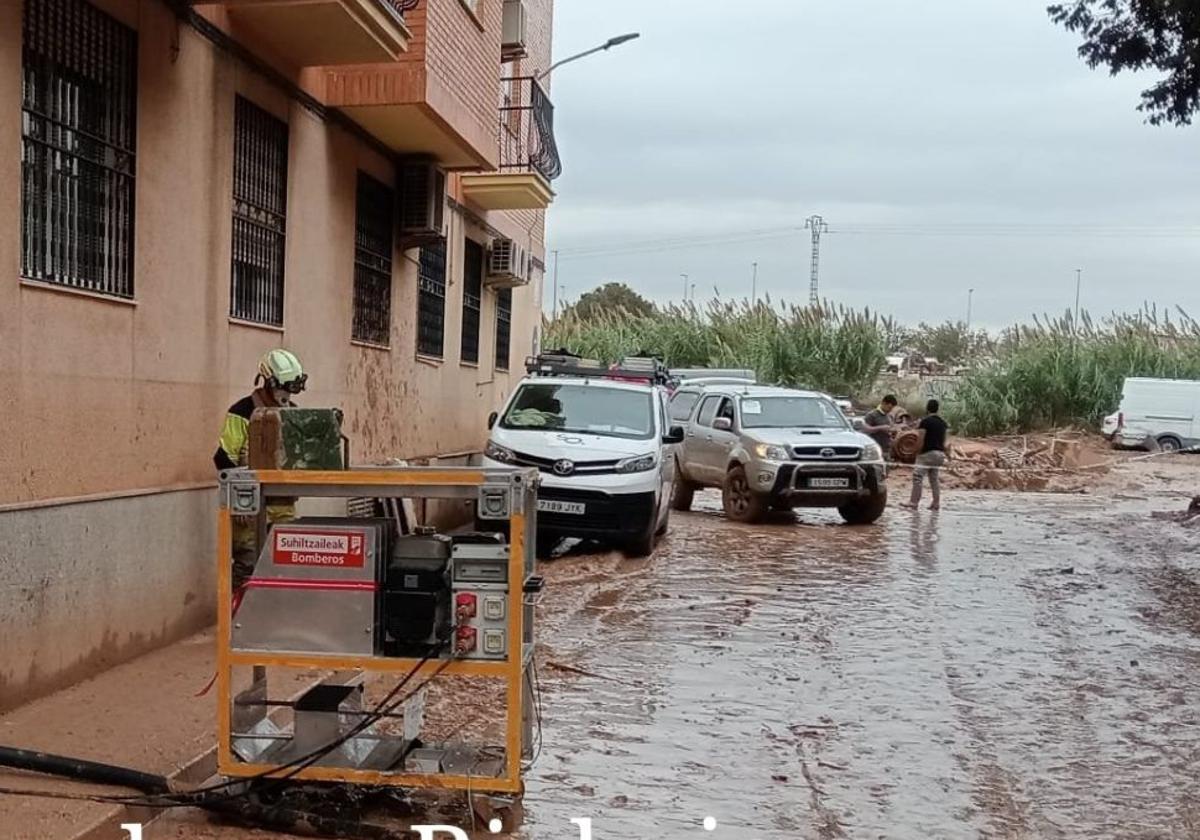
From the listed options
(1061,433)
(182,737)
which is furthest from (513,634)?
(1061,433)

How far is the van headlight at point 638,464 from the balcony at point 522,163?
164 inches

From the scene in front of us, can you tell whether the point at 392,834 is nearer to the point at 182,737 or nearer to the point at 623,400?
the point at 182,737

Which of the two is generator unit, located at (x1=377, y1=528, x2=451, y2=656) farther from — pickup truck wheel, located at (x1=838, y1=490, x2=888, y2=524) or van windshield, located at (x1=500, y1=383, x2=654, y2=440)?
pickup truck wheel, located at (x1=838, y1=490, x2=888, y2=524)

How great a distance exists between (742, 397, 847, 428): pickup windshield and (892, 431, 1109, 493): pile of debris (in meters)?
A: 8.42

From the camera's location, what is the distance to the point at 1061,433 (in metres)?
35.5

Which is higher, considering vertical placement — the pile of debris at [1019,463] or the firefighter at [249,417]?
the firefighter at [249,417]

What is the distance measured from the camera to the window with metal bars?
609 centimetres

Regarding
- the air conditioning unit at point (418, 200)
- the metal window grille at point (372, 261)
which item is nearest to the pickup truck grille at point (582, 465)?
the metal window grille at point (372, 261)

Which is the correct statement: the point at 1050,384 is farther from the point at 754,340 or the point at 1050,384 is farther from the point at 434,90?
the point at 434,90

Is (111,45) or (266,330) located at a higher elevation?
(111,45)

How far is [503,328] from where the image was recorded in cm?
1889

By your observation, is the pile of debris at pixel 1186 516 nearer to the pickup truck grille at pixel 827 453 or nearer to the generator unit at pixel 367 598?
the pickup truck grille at pixel 827 453

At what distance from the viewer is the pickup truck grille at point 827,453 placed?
16.1 m

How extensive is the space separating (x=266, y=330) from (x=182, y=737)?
4.26m
